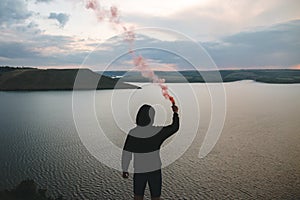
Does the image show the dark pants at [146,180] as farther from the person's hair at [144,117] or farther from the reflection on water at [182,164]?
the reflection on water at [182,164]

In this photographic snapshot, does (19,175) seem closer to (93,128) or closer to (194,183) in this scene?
(194,183)

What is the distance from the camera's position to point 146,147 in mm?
5871

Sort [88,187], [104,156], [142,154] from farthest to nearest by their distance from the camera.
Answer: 1. [104,156]
2. [88,187]
3. [142,154]

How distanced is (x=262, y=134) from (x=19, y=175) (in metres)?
21.4

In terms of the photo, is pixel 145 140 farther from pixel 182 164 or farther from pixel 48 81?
pixel 48 81

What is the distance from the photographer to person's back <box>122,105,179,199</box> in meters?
5.83

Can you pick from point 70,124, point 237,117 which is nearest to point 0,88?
point 70,124

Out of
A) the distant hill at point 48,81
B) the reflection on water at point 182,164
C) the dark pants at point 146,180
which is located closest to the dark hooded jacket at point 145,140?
the dark pants at point 146,180

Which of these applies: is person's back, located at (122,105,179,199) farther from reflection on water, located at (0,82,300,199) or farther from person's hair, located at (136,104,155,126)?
reflection on water, located at (0,82,300,199)

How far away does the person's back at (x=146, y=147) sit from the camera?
5.83 metres

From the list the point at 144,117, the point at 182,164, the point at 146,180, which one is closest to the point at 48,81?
the point at 182,164

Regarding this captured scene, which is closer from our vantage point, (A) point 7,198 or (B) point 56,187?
(A) point 7,198

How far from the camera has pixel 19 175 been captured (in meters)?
17.6

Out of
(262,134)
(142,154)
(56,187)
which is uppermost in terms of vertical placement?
(142,154)
